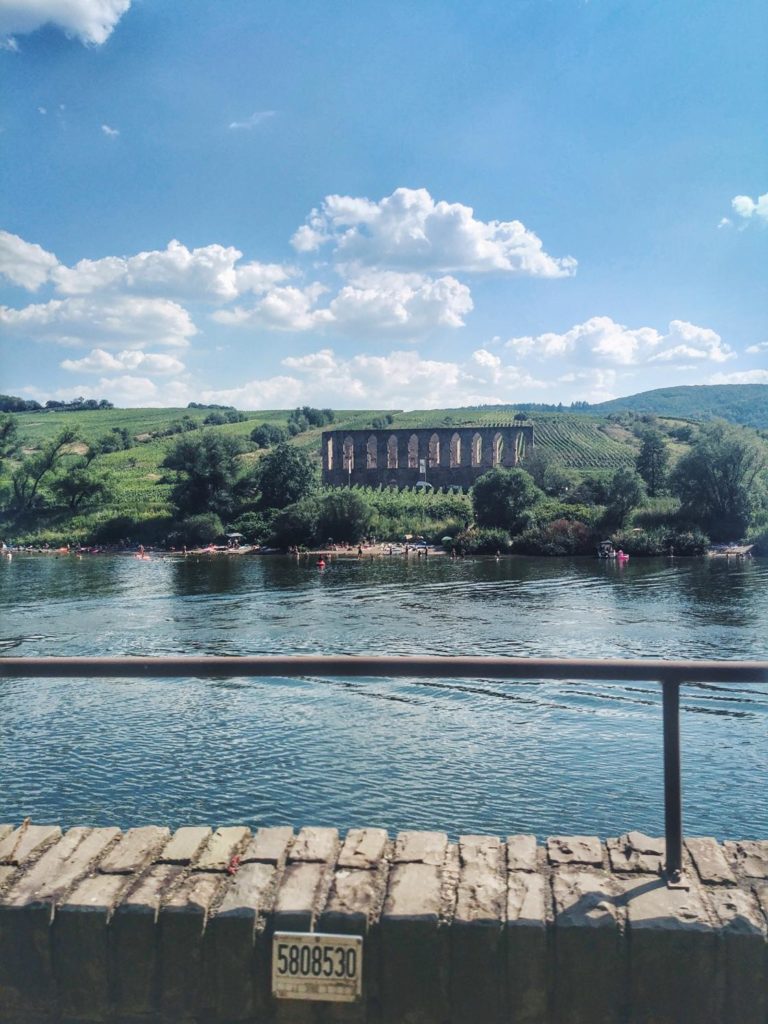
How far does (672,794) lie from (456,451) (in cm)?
9721

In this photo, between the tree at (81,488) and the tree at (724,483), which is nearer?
the tree at (724,483)

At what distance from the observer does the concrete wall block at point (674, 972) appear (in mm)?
3270

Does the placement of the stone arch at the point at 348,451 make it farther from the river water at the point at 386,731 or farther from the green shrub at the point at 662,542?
the river water at the point at 386,731

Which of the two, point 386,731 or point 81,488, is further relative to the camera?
→ point 81,488

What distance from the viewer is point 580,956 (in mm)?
3318

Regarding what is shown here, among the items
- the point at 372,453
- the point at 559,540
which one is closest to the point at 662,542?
the point at 559,540

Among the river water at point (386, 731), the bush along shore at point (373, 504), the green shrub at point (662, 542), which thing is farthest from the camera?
the bush along shore at point (373, 504)

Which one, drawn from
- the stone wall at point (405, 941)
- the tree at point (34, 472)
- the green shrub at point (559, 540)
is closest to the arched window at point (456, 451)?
the green shrub at point (559, 540)

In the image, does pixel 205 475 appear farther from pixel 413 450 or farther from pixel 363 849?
pixel 363 849

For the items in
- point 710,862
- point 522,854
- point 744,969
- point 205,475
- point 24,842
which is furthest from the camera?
point 205,475

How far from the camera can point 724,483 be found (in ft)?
200

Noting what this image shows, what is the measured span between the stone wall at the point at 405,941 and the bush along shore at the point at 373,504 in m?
56.4

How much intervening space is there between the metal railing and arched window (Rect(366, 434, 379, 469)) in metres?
100

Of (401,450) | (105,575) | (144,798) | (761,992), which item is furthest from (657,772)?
(401,450)
